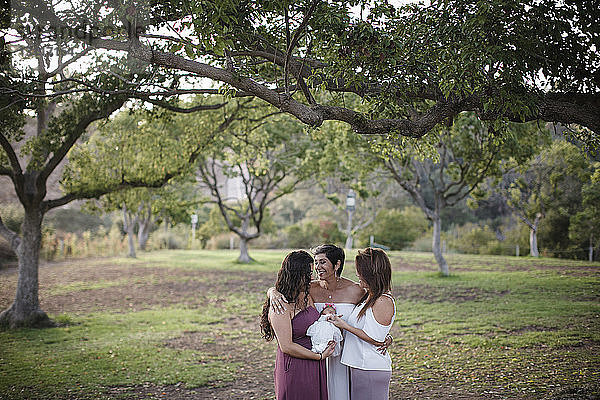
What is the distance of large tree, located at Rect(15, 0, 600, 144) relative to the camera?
4.70m

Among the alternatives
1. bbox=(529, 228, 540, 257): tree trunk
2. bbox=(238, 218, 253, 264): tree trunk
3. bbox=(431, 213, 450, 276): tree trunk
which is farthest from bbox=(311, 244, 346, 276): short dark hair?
bbox=(529, 228, 540, 257): tree trunk

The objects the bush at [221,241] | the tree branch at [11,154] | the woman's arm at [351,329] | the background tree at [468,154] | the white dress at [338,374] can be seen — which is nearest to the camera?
the woman's arm at [351,329]

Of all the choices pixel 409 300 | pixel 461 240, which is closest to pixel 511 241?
pixel 461 240

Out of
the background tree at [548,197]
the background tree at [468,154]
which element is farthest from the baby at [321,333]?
the background tree at [548,197]

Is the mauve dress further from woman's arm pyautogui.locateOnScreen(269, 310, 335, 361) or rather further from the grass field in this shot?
the grass field

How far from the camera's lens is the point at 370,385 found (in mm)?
3715

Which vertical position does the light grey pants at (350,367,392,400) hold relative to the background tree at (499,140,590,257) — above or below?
below

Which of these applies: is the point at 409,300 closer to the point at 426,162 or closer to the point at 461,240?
the point at 426,162

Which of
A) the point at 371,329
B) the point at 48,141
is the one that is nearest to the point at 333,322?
the point at 371,329

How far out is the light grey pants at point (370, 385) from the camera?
371cm

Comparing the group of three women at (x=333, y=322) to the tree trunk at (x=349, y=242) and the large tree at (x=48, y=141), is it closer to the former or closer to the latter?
the large tree at (x=48, y=141)

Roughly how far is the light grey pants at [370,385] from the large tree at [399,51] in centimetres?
238

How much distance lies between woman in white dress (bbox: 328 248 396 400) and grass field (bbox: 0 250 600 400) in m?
2.24

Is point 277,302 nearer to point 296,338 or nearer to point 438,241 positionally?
point 296,338
